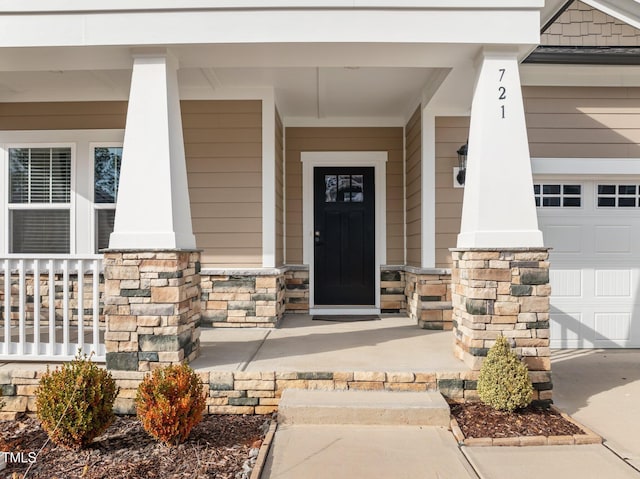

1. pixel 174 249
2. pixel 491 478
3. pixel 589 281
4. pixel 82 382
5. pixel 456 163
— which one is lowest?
pixel 491 478

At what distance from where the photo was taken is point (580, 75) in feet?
17.0

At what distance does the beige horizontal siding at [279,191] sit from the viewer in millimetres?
5715

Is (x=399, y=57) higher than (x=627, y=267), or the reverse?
(x=399, y=57)

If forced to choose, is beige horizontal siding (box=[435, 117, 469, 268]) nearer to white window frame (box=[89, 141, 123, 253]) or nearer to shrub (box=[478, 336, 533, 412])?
shrub (box=[478, 336, 533, 412])

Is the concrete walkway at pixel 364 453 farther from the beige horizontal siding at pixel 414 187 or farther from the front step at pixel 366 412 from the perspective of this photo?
the beige horizontal siding at pixel 414 187

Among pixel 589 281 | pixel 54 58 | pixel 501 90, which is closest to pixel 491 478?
pixel 501 90

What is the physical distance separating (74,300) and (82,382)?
2.76 m

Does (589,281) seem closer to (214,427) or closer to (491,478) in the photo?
(491,478)

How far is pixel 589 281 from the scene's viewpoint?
5.24 m

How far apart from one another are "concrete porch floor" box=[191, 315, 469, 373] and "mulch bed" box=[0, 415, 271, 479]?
0.54 meters

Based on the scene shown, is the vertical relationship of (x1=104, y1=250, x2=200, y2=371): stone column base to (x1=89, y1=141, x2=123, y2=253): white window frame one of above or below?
below

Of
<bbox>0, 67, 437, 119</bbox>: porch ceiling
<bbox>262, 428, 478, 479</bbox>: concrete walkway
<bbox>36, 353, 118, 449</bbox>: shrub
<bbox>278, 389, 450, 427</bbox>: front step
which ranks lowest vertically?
<bbox>262, 428, 478, 479</bbox>: concrete walkway

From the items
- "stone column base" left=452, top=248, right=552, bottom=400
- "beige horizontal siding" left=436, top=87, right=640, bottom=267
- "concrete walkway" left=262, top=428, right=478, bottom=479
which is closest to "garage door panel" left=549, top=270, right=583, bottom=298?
"beige horizontal siding" left=436, top=87, right=640, bottom=267

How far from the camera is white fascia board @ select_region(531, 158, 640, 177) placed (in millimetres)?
5156
